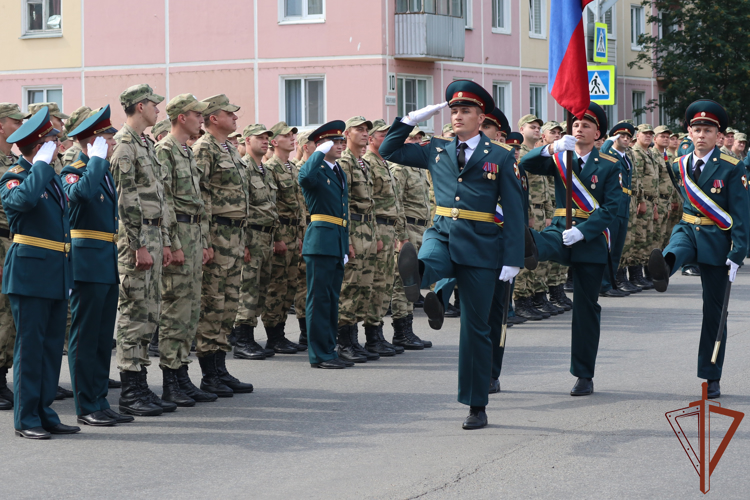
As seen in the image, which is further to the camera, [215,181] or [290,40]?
[290,40]

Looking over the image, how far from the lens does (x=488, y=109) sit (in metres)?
7.57

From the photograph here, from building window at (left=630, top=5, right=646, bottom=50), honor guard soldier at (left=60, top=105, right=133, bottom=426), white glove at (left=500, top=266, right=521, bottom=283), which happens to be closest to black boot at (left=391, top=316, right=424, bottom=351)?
white glove at (left=500, top=266, right=521, bottom=283)

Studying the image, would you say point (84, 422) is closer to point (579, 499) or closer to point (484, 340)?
point (484, 340)

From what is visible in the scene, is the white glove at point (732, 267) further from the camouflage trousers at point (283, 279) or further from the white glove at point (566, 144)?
the camouflage trousers at point (283, 279)

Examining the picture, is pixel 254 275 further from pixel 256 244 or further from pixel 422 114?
pixel 422 114

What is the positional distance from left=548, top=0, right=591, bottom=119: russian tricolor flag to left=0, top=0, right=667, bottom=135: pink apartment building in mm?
21202

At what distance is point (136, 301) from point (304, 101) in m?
23.5

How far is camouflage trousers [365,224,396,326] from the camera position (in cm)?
1105

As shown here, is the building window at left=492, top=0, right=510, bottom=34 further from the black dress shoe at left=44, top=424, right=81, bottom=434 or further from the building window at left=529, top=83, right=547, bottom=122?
the black dress shoe at left=44, top=424, right=81, bottom=434

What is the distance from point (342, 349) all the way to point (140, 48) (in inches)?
926

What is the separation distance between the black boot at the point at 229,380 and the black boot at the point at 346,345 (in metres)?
1.78

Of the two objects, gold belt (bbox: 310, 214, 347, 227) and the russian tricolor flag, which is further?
gold belt (bbox: 310, 214, 347, 227)

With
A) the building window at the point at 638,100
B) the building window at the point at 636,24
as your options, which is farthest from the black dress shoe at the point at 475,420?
the building window at the point at 636,24

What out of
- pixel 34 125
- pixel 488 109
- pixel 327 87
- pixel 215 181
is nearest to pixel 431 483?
pixel 488 109
